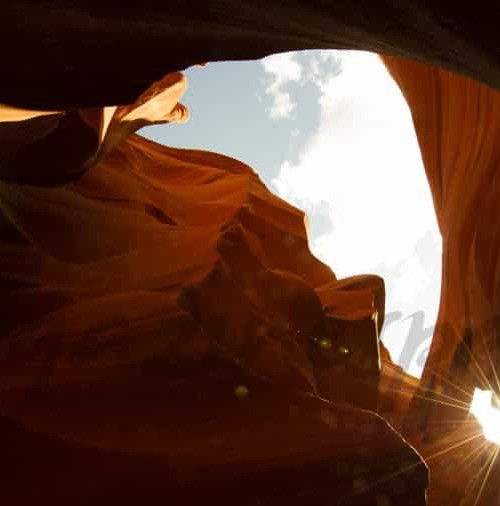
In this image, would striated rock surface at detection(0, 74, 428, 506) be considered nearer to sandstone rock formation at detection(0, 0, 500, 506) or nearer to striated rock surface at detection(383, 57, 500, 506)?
sandstone rock formation at detection(0, 0, 500, 506)

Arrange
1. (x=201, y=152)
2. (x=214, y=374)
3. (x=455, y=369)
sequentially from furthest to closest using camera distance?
(x=201, y=152) → (x=455, y=369) → (x=214, y=374)

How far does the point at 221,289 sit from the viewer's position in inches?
206

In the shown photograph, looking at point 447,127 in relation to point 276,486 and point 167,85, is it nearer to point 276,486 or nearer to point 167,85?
point 167,85

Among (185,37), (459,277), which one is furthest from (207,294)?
(185,37)

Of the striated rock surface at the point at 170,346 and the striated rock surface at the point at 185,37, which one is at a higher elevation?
the striated rock surface at the point at 185,37

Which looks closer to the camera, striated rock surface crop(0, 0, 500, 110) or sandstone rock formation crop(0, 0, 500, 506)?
striated rock surface crop(0, 0, 500, 110)

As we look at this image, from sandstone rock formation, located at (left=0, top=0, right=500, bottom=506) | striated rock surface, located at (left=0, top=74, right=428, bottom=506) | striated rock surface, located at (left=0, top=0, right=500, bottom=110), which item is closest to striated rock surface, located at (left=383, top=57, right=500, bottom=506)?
sandstone rock formation, located at (left=0, top=0, right=500, bottom=506)

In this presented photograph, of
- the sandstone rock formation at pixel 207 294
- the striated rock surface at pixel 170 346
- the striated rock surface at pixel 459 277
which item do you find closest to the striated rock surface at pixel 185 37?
the sandstone rock formation at pixel 207 294

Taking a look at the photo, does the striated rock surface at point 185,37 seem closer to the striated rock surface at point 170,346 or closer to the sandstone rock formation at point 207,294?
the sandstone rock formation at point 207,294

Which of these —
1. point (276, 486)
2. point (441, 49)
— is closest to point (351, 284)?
point (276, 486)

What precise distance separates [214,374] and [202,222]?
3009 millimetres

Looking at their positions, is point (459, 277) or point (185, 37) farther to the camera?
point (459, 277)

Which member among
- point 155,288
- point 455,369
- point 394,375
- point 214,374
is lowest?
point 394,375

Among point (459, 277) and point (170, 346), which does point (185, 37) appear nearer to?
point (170, 346)
